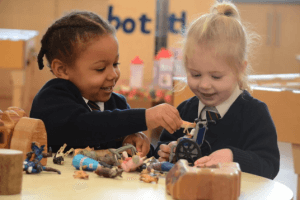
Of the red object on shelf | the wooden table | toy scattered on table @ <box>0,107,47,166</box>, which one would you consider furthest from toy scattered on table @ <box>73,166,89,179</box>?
the red object on shelf

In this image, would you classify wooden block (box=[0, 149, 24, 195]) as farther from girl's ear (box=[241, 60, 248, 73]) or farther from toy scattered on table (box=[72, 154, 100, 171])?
girl's ear (box=[241, 60, 248, 73])

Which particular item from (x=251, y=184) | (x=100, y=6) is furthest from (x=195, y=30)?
(x=100, y=6)

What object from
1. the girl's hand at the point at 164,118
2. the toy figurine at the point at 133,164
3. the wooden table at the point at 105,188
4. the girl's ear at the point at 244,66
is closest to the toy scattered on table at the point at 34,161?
the wooden table at the point at 105,188

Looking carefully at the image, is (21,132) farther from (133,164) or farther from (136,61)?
(136,61)

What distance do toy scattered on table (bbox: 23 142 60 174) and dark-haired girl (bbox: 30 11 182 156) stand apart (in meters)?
0.17

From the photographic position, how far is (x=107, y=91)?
1.12 m

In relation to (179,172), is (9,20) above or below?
above

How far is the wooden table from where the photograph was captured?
2.08 ft

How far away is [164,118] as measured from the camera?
3.02ft

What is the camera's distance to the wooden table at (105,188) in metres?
0.64

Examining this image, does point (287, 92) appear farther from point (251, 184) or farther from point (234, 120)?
point (251, 184)

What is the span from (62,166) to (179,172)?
0.29 metres

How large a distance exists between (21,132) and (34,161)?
0.09 m

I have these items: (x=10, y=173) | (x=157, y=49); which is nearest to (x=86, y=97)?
(x=10, y=173)
